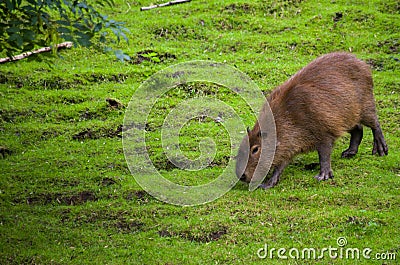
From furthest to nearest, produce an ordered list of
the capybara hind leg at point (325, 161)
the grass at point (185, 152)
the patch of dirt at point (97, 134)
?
the patch of dirt at point (97, 134) < the capybara hind leg at point (325, 161) < the grass at point (185, 152)

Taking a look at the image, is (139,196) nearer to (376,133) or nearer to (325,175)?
(325,175)

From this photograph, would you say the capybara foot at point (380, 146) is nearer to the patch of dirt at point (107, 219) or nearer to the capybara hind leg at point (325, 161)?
the capybara hind leg at point (325, 161)

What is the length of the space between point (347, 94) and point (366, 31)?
5.81 metres

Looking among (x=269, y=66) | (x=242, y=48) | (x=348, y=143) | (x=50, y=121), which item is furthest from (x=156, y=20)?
(x=348, y=143)

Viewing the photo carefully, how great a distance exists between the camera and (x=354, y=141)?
8.38 metres

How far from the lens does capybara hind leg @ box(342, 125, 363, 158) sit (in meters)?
8.34

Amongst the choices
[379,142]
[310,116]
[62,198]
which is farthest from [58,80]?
[379,142]

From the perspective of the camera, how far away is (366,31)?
13070 mm

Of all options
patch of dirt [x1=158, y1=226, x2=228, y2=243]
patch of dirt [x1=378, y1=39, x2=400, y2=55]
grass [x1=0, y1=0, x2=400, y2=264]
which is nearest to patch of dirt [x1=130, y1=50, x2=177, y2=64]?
grass [x1=0, y1=0, x2=400, y2=264]

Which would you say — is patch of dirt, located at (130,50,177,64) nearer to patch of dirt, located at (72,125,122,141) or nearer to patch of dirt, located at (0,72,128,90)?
patch of dirt, located at (0,72,128,90)

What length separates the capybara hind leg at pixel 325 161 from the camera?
24.9 feet

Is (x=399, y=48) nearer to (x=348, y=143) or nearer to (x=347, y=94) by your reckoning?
(x=348, y=143)

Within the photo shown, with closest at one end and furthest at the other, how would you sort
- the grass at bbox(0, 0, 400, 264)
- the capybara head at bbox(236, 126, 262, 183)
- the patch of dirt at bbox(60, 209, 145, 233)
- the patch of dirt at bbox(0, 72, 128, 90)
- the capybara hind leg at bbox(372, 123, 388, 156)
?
the grass at bbox(0, 0, 400, 264) < the patch of dirt at bbox(60, 209, 145, 233) < the capybara head at bbox(236, 126, 262, 183) < the capybara hind leg at bbox(372, 123, 388, 156) < the patch of dirt at bbox(0, 72, 128, 90)

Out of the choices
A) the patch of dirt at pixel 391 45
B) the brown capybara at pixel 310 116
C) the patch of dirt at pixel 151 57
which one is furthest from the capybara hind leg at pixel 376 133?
the patch of dirt at pixel 151 57
